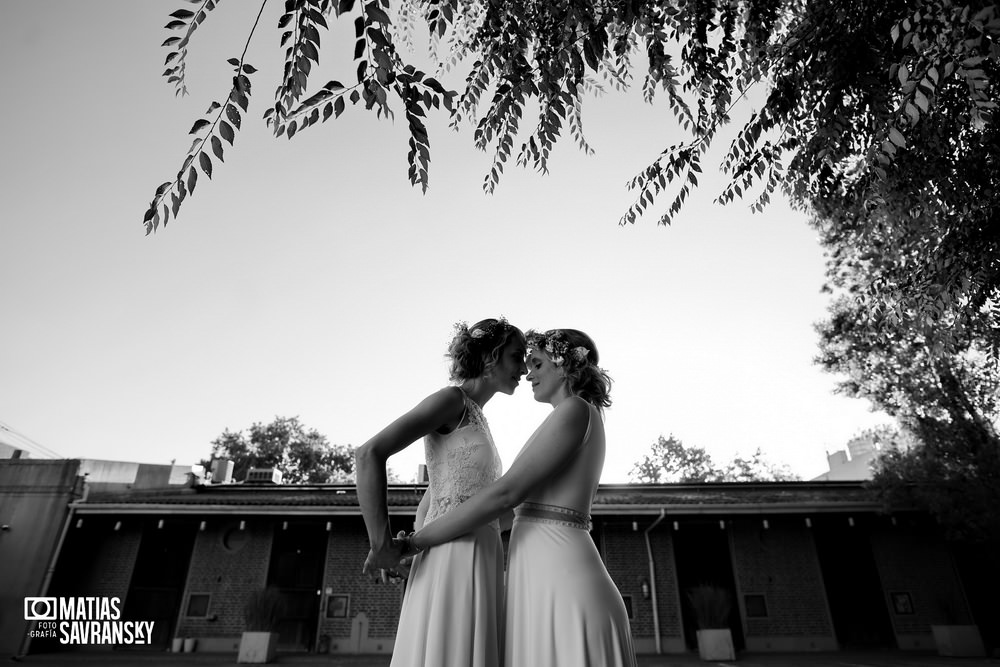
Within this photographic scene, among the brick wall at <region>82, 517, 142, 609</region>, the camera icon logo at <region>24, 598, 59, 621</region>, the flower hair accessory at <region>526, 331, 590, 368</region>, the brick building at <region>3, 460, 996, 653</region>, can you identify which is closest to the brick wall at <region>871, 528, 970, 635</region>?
the brick building at <region>3, 460, 996, 653</region>

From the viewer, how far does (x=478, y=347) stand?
94.1 inches

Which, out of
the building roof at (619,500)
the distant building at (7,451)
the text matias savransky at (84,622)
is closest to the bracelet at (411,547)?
the building roof at (619,500)

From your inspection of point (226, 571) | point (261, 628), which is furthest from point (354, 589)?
point (226, 571)

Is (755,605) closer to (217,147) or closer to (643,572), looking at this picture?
(643,572)

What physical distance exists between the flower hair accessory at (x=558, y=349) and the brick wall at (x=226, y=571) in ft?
46.1

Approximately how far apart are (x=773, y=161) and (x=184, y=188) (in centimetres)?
381

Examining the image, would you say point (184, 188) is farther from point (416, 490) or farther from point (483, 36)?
point (416, 490)

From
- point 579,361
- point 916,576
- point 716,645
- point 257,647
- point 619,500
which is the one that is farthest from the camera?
point 619,500

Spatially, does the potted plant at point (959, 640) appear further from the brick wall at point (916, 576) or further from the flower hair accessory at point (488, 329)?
the flower hair accessory at point (488, 329)

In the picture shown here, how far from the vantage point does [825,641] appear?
12734mm

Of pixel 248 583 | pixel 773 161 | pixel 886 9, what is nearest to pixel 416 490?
pixel 248 583

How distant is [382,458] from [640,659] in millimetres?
12376

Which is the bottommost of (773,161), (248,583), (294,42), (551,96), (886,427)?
(248,583)

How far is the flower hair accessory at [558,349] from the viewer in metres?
2.31
